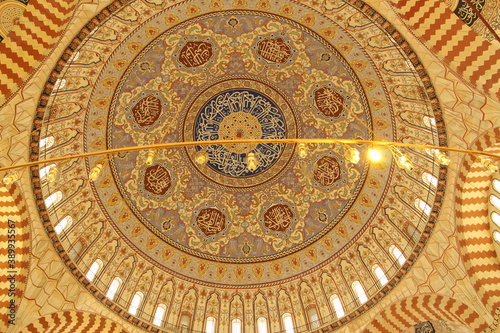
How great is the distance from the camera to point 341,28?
1075 cm

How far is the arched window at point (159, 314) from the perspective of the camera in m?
12.2

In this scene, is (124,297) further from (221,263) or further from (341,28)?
(341,28)

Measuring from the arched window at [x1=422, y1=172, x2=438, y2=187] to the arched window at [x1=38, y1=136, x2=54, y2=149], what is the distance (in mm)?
11090

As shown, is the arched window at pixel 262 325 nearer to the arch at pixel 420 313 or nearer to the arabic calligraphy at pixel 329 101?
the arch at pixel 420 313

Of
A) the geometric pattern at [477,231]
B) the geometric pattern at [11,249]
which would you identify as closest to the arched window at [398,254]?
the geometric pattern at [477,231]

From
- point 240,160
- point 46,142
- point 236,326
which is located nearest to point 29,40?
point 46,142

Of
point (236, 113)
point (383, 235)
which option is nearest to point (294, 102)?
point (236, 113)

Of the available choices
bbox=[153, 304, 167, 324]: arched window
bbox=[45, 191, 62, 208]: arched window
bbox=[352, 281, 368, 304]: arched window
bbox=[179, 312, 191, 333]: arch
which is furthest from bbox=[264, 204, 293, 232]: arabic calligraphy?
bbox=[45, 191, 62, 208]: arched window

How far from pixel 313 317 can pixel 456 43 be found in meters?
9.71

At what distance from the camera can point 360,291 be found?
12375mm

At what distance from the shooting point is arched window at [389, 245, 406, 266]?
11578 millimetres

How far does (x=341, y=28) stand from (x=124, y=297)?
10944 millimetres

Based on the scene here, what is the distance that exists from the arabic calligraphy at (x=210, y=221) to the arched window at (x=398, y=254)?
20.7ft

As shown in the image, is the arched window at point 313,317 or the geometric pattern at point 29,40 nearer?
the geometric pattern at point 29,40
